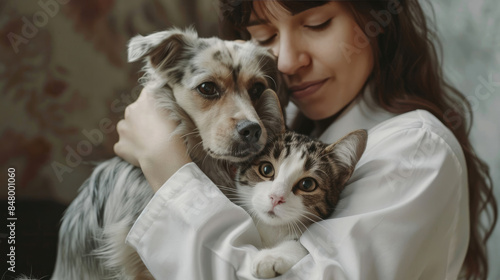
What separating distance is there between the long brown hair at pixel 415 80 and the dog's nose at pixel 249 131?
1.72 feet

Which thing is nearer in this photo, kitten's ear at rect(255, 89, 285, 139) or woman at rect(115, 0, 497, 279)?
woman at rect(115, 0, 497, 279)

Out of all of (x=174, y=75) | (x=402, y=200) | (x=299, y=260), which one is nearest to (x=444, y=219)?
(x=402, y=200)

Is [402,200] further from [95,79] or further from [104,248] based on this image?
[95,79]

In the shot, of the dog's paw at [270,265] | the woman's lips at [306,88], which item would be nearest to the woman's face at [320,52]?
the woman's lips at [306,88]

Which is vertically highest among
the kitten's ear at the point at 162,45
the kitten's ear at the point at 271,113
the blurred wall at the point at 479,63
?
the kitten's ear at the point at 162,45

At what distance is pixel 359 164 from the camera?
1329mm

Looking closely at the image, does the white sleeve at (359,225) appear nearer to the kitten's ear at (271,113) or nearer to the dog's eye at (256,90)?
the kitten's ear at (271,113)

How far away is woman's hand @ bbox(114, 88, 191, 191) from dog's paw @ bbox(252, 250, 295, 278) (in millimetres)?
384

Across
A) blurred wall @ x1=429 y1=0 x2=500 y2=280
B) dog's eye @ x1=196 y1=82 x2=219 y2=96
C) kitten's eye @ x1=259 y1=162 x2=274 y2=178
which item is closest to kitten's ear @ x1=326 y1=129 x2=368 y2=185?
kitten's eye @ x1=259 y1=162 x2=274 y2=178

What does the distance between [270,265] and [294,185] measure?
10.2 inches

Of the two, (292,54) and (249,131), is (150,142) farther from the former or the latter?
(292,54)

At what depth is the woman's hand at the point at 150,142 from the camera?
134 cm

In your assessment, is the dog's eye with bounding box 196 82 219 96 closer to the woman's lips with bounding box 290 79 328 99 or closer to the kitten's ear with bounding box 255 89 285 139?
the kitten's ear with bounding box 255 89 285 139

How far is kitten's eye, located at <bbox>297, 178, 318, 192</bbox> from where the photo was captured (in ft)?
4.19
